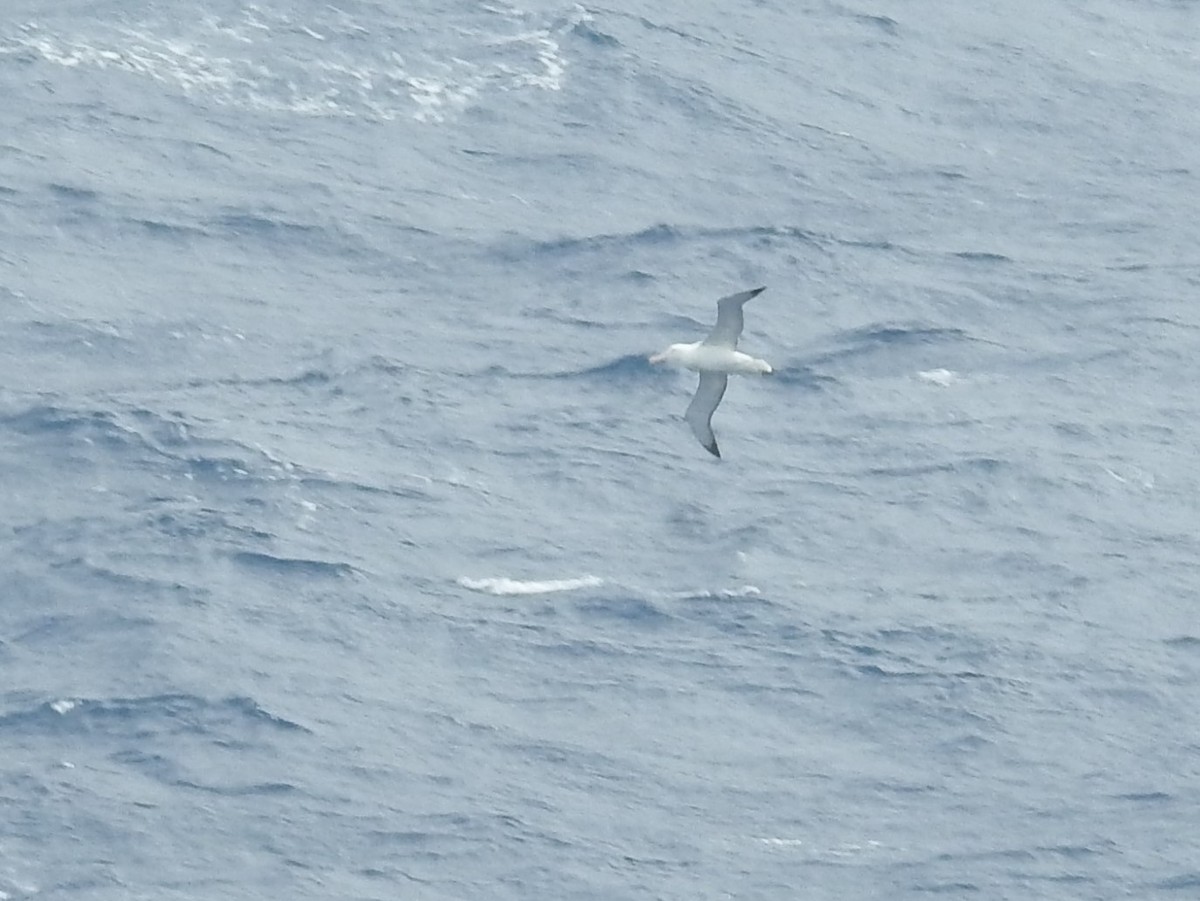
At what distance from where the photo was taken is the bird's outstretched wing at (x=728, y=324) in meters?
59.2

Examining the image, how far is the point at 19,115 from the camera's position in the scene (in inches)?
3059

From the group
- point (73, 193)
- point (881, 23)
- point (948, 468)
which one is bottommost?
point (73, 193)

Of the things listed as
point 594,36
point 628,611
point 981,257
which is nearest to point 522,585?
point 628,611

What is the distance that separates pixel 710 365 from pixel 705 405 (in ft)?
2.46

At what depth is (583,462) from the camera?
67.9 metres

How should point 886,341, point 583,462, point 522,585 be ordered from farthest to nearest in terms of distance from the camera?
point 886,341 → point 583,462 → point 522,585

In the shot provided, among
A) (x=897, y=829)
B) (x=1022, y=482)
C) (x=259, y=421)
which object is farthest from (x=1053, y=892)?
(x=259, y=421)

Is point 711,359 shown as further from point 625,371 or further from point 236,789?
point 236,789

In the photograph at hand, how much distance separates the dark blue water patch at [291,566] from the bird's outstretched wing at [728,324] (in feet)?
27.3

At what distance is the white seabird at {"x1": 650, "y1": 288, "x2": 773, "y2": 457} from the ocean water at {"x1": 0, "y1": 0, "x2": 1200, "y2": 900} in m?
3.72

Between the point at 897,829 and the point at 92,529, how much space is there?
53.2ft

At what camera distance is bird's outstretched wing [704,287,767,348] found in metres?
59.2

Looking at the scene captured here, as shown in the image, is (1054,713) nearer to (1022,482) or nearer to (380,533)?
(1022,482)

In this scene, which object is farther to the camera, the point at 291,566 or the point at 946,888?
the point at 291,566
